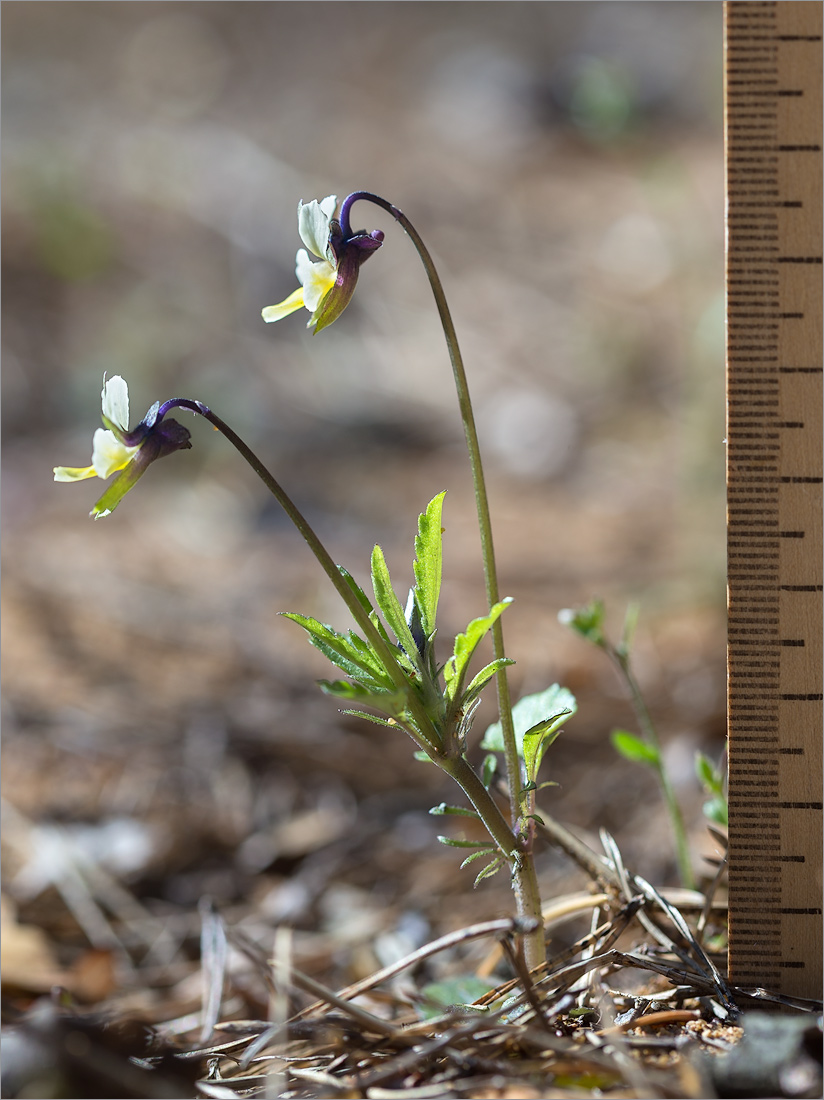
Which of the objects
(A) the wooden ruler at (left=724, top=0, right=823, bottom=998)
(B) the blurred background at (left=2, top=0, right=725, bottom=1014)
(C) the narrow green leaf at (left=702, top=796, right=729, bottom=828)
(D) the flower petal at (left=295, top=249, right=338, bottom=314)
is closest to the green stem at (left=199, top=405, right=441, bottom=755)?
(D) the flower petal at (left=295, top=249, right=338, bottom=314)

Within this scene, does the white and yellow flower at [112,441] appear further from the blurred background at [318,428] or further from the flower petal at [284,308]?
the blurred background at [318,428]

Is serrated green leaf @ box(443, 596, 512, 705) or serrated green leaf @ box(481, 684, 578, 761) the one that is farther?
serrated green leaf @ box(481, 684, 578, 761)

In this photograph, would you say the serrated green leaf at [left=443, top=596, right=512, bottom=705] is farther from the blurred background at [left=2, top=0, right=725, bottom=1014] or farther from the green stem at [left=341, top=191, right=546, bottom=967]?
the blurred background at [left=2, top=0, right=725, bottom=1014]

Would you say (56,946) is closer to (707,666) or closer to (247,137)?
(707,666)

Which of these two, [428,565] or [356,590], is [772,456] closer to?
[428,565]

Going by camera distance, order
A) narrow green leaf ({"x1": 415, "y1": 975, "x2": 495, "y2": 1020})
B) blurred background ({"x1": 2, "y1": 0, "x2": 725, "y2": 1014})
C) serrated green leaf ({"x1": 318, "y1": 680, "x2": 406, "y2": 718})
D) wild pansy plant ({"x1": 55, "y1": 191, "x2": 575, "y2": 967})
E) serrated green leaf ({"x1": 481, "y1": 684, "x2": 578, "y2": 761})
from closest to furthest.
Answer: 1. serrated green leaf ({"x1": 318, "y1": 680, "x2": 406, "y2": 718})
2. wild pansy plant ({"x1": 55, "y1": 191, "x2": 575, "y2": 967})
3. serrated green leaf ({"x1": 481, "y1": 684, "x2": 578, "y2": 761})
4. narrow green leaf ({"x1": 415, "y1": 975, "x2": 495, "y2": 1020})
5. blurred background ({"x1": 2, "y1": 0, "x2": 725, "y2": 1014})

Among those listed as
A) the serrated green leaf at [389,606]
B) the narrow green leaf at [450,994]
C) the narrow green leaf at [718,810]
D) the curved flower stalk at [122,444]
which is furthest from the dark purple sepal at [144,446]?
the narrow green leaf at [718,810]

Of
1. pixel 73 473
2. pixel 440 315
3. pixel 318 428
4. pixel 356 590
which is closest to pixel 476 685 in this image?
pixel 356 590
